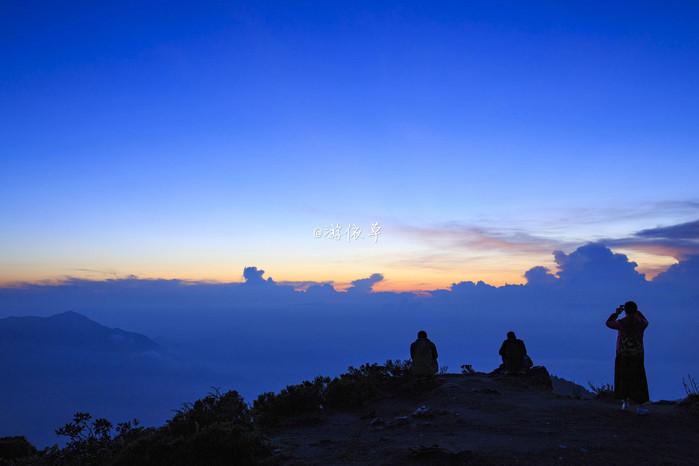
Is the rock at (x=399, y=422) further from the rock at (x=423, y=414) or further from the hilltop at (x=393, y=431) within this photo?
the rock at (x=423, y=414)

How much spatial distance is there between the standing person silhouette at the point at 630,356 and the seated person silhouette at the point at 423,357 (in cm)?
702

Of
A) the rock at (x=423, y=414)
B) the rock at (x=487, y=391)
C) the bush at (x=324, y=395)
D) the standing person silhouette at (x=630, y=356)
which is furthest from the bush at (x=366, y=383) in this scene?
the standing person silhouette at (x=630, y=356)

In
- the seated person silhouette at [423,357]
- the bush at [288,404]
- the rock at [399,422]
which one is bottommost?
the bush at [288,404]

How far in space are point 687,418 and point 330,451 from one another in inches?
342

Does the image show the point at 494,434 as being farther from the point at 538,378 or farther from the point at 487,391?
the point at 538,378

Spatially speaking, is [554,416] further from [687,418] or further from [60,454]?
[60,454]

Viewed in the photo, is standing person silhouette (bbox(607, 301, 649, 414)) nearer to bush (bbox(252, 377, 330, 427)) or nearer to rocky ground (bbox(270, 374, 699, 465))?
rocky ground (bbox(270, 374, 699, 465))

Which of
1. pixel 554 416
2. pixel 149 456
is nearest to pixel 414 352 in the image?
pixel 554 416

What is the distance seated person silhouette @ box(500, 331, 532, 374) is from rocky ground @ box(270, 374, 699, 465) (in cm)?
342

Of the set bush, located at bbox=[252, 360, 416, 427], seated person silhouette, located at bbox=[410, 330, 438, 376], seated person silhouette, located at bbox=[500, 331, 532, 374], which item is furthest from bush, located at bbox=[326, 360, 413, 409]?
seated person silhouette, located at bbox=[500, 331, 532, 374]

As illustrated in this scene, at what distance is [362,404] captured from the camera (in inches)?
634

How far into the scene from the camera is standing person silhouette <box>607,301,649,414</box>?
41.5 feet

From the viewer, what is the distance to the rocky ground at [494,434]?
8.94m

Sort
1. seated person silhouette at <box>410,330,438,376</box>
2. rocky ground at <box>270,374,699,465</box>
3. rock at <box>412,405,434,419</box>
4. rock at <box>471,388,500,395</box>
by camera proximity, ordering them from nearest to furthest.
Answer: rocky ground at <box>270,374,699,465</box>
rock at <box>412,405,434,419</box>
rock at <box>471,388,500,395</box>
seated person silhouette at <box>410,330,438,376</box>
